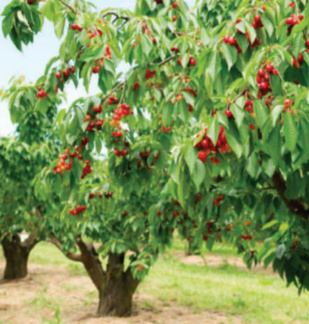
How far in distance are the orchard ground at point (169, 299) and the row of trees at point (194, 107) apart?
4.22 meters

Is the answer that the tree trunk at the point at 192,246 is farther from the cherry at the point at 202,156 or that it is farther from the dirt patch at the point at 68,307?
the cherry at the point at 202,156

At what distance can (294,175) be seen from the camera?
2654 mm

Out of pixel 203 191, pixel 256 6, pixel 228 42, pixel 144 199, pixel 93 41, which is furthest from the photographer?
pixel 144 199

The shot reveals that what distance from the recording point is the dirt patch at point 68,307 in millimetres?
8867

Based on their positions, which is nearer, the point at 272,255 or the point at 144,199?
the point at 272,255

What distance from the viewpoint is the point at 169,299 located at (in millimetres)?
11203

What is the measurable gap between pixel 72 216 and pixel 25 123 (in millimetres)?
4695

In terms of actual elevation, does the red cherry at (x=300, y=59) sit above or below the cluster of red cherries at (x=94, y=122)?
below

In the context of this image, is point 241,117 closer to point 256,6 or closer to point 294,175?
point 256,6

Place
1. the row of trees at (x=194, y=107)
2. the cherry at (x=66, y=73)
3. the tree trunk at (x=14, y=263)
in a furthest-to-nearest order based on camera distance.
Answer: the tree trunk at (x=14, y=263) → the cherry at (x=66, y=73) → the row of trees at (x=194, y=107)

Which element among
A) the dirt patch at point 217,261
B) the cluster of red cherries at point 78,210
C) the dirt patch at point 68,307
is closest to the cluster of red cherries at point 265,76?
the cluster of red cherries at point 78,210

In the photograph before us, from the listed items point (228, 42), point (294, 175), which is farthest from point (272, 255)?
point (228, 42)

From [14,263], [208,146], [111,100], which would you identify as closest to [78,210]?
[111,100]

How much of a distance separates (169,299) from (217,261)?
35.5 feet
